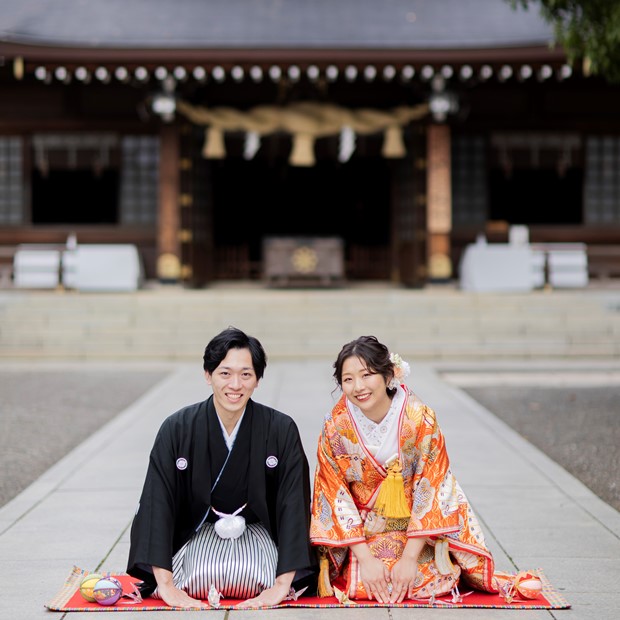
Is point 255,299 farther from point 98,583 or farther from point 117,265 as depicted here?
point 98,583

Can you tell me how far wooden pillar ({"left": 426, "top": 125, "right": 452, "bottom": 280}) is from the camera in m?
14.9

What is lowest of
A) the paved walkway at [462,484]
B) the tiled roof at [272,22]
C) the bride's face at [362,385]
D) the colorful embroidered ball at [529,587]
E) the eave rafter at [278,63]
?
the paved walkway at [462,484]

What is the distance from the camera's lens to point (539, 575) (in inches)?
161

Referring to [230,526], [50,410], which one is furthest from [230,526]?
[50,410]

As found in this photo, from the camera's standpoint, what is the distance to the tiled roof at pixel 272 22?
623 inches

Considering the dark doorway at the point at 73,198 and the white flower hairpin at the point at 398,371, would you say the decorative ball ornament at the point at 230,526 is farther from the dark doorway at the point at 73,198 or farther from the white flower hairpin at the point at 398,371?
the dark doorway at the point at 73,198

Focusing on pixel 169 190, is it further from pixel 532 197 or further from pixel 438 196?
pixel 532 197

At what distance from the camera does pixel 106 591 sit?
3781 millimetres

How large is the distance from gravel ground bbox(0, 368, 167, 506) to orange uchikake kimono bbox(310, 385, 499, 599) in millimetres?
2509

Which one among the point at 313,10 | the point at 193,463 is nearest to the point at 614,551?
the point at 193,463

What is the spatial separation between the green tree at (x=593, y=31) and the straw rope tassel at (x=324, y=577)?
16.4 ft

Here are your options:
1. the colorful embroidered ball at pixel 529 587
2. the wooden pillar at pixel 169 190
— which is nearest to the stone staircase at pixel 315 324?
the wooden pillar at pixel 169 190

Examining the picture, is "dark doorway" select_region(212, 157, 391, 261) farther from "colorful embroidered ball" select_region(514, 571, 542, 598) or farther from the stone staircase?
"colorful embroidered ball" select_region(514, 571, 542, 598)

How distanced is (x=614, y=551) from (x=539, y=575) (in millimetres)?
637
